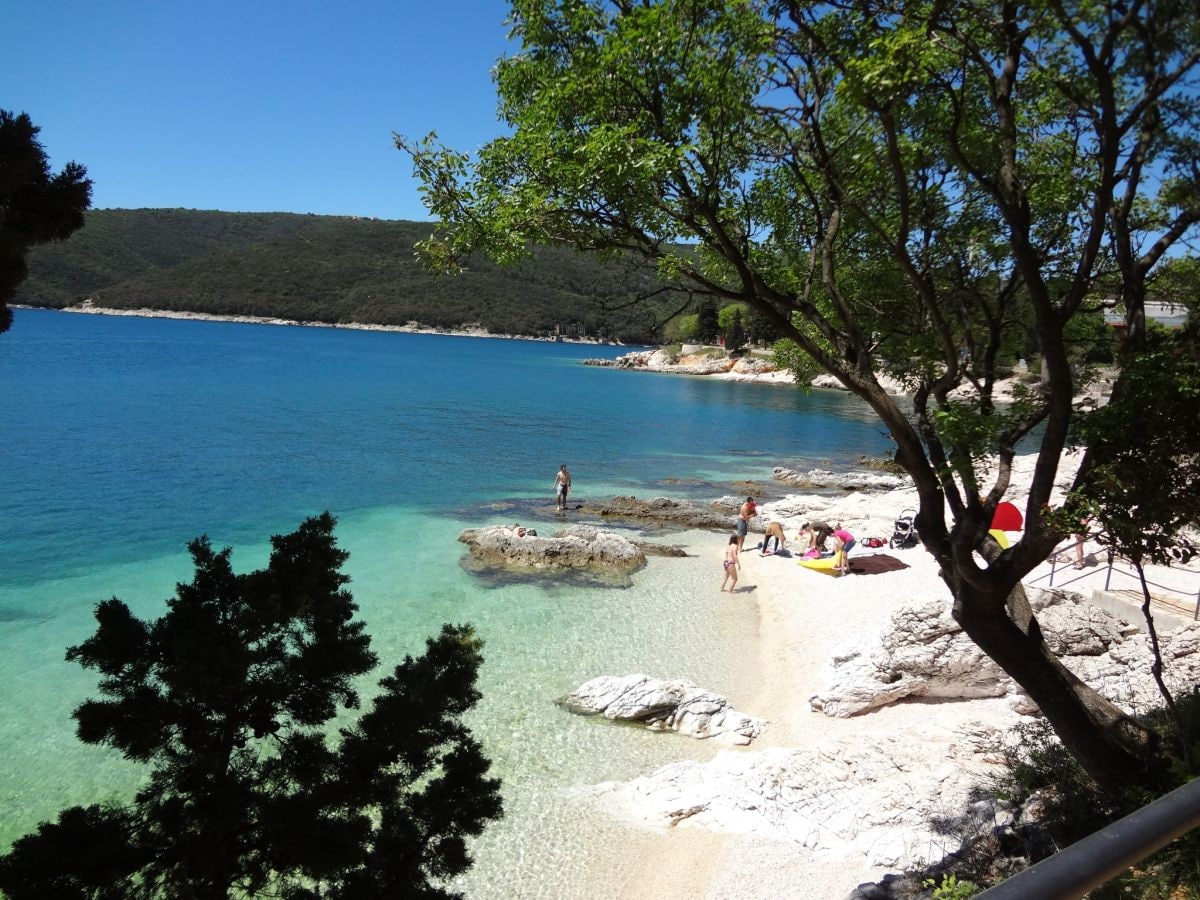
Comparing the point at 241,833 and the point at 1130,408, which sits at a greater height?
the point at 1130,408

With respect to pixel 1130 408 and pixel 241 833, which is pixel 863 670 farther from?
pixel 241 833

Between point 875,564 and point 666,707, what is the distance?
31.2ft

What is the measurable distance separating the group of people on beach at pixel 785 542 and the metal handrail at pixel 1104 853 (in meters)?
18.0

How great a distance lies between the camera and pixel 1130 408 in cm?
536

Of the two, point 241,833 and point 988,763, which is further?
point 988,763

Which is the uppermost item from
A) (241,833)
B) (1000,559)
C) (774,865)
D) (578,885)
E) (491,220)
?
(491,220)

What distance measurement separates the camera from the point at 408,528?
24969 mm

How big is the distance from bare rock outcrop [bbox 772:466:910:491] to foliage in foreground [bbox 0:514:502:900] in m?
33.1

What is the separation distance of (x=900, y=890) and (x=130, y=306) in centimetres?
21742

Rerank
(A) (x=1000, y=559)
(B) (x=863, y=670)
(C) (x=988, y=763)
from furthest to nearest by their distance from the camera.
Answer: (B) (x=863, y=670) < (C) (x=988, y=763) < (A) (x=1000, y=559)

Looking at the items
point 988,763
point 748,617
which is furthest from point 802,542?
point 988,763

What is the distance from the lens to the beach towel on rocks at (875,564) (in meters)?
19.3

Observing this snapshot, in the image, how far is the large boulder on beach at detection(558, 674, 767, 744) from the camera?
468 inches

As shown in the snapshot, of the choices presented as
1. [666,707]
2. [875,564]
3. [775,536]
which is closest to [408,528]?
[775,536]
